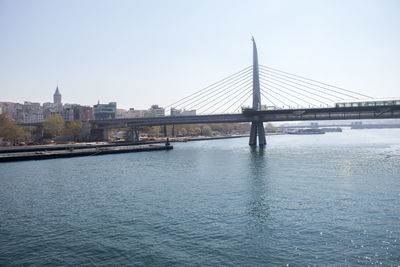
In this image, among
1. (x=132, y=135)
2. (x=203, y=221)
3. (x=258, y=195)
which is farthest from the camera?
(x=132, y=135)

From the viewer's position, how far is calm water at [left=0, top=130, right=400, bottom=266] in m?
15.8

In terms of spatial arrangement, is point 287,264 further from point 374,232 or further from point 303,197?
point 303,197

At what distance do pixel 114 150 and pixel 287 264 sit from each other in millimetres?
67488

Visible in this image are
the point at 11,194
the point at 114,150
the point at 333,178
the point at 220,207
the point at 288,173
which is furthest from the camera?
the point at 114,150

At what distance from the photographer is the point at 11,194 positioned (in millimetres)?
30047

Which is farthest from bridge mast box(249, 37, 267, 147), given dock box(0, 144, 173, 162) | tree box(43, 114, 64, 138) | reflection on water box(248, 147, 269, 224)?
tree box(43, 114, 64, 138)

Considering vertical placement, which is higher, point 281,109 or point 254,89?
point 254,89

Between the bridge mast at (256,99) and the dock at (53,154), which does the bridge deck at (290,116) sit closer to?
the bridge mast at (256,99)

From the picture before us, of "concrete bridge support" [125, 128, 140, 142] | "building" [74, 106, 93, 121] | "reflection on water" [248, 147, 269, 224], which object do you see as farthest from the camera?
"building" [74, 106, 93, 121]

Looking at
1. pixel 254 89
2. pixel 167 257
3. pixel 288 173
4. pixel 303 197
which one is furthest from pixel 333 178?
pixel 254 89

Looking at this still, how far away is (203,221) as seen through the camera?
68.8ft

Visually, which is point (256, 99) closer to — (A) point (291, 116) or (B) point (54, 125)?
(A) point (291, 116)

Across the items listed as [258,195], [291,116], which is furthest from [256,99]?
[258,195]

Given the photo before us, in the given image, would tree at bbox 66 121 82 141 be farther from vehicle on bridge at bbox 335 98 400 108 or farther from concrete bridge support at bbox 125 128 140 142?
vehicle on bridge at bbox 335 98 400 108
